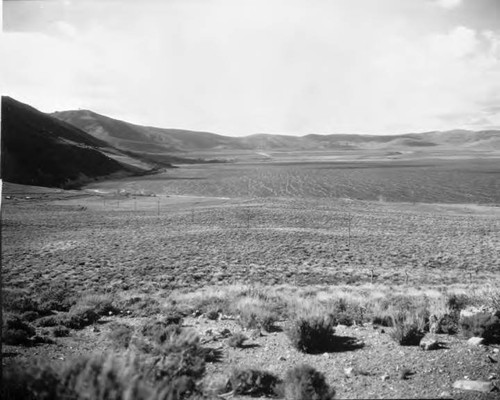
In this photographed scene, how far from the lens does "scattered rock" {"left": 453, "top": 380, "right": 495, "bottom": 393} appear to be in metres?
6.85

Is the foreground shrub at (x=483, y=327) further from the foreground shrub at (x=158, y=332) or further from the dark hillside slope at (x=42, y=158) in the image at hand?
the dark hillside slope at (x=42, y=158)

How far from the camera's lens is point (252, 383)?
699cm

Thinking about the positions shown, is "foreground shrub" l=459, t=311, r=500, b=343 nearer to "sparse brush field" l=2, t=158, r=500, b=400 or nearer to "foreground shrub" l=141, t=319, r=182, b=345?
"sparse brush field" l=2, t=158, r=500, b=400

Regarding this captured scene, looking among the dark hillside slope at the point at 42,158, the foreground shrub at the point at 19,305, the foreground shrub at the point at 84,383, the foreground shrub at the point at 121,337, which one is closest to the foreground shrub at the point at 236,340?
the foreground shrub at the point at 121,337

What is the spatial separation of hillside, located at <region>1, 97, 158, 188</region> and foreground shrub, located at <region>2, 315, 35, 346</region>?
10517cm

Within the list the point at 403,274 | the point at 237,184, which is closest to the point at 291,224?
the point at 403,274

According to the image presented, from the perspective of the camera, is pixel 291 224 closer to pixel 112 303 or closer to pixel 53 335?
pixel 112 303

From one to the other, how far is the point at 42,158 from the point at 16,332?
125 m

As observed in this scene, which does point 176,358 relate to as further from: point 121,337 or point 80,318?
point 80,318

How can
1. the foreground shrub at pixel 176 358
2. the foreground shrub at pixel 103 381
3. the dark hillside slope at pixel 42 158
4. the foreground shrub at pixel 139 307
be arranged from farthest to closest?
the dark hillside slope at pixel 42 158 → the foreground shrub at pixel 139 307 → the foreground shrub at pixel 176 358 → the foreground shrub at pixel 103 381

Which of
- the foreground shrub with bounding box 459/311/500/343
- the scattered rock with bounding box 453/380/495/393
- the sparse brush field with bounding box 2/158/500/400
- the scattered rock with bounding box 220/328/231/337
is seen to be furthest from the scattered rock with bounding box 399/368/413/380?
the scattered rock with bounding box 220/328/231/337

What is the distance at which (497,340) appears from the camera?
8828 mm

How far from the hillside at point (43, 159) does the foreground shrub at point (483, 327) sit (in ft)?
364

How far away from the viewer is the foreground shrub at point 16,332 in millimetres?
9086
